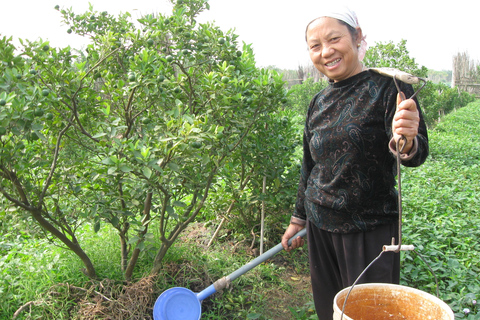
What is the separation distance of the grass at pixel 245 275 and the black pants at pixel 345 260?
23.1 inches

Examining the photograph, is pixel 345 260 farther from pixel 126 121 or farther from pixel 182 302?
pixel 126 121

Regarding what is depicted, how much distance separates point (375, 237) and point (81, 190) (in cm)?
149

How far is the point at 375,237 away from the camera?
1565mm

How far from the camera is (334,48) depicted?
5.03 ft

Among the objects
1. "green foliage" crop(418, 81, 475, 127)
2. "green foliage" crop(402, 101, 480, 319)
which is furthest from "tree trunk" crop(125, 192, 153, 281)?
"green foliage" crop(418, 81, 475, 127)

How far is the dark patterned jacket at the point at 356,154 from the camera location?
147cm

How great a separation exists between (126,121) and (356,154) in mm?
1280

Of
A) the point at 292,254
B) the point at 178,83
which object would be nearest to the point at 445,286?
the point at 292,254

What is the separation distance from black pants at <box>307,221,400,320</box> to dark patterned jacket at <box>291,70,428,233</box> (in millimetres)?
52

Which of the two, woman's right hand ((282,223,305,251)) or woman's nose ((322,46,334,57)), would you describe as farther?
woman's right hand ((282,223,305,251))

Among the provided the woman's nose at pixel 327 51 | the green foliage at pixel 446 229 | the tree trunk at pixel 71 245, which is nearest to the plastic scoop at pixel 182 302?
the tree trunk at pixel 71 245

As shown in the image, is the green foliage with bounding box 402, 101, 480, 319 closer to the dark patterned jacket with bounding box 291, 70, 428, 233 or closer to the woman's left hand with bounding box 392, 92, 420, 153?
the dark patterned jacket with bounding box 291, 70, 428, 233

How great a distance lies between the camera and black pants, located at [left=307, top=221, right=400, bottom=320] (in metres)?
1.55

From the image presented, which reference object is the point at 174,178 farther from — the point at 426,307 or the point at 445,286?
the point at 445,286
